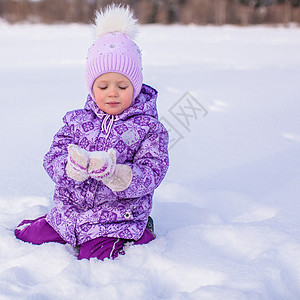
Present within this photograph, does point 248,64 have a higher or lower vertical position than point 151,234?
higher

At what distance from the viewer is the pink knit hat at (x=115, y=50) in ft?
5.17

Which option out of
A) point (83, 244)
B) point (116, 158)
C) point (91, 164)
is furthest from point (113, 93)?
point (83, 244)

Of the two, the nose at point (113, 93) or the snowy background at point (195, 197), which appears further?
the nose at point (113, 93)

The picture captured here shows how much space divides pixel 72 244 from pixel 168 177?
2.78 ft

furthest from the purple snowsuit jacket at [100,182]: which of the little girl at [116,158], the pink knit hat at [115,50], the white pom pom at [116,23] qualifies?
the white pom pom at [116,23]

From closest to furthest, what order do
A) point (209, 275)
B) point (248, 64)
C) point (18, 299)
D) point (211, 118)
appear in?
point (18, 299) → point (209, 275) → point (211, 118) → point (248, 64)

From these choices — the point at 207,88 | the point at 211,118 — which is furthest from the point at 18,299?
the point at 207,88

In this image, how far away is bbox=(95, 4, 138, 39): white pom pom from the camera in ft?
5.53

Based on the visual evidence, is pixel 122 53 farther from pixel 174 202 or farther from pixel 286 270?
pixel 286 270

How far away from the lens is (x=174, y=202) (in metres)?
2.04

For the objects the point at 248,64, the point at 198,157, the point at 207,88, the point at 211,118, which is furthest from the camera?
the point at 248,64

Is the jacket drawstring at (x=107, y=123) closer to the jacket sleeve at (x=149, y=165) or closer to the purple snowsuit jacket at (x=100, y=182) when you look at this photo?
the purple snowsuit jacket at (x=100, y=182)

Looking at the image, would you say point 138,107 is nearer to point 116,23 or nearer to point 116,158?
point 116,158

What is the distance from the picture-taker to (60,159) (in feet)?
5.13
